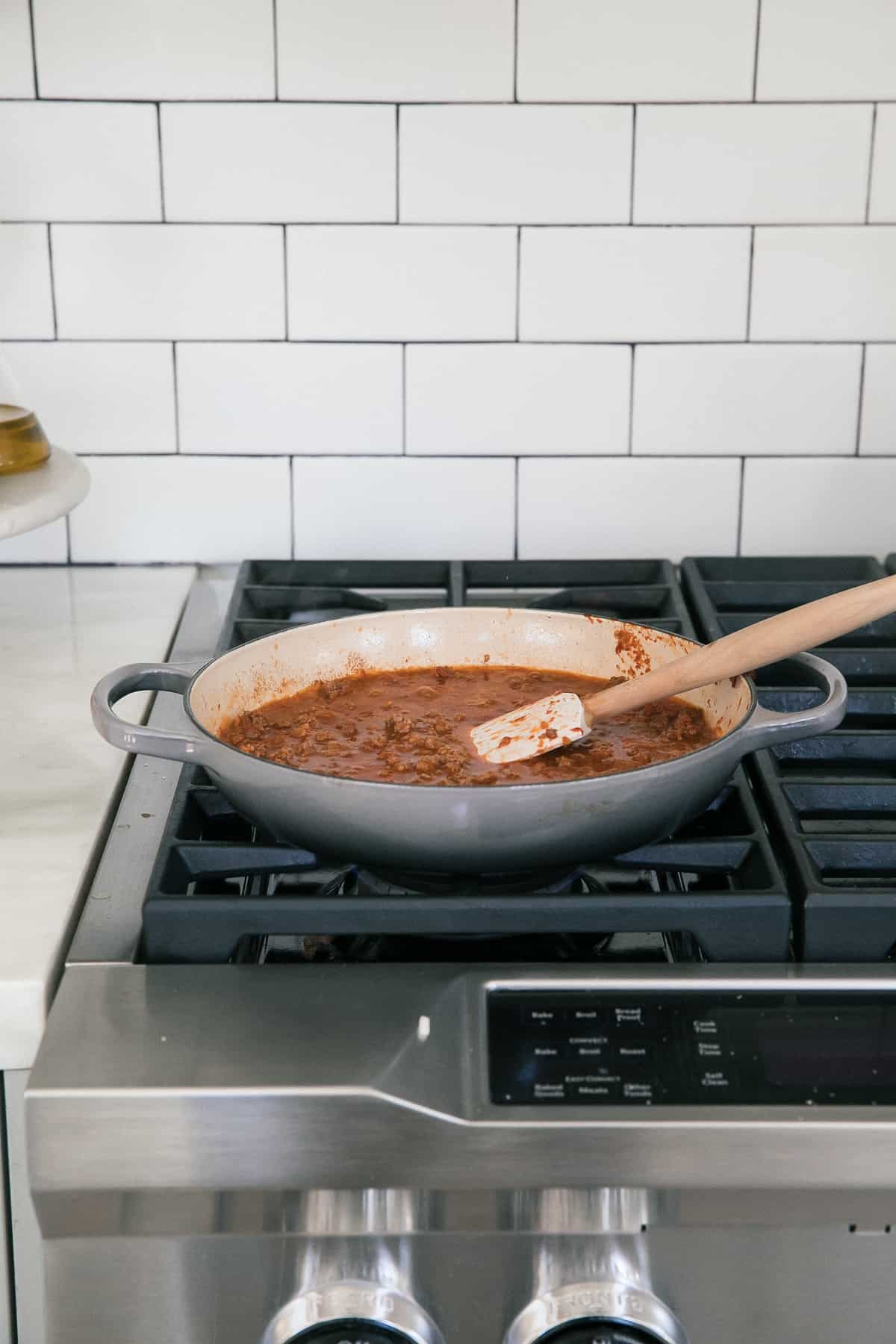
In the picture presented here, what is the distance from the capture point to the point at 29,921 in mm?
771

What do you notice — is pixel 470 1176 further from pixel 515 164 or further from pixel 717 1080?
pixel 515 164

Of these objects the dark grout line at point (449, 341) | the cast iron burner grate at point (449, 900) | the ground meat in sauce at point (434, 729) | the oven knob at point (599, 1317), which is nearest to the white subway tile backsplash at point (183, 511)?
the dark grout line at point (449, 341)

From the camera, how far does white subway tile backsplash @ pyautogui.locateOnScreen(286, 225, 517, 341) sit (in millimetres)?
1319

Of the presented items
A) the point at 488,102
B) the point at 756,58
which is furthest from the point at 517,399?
the point at 756,58

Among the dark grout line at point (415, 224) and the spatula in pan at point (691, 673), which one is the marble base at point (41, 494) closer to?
the dark grout line at point (415, 224)

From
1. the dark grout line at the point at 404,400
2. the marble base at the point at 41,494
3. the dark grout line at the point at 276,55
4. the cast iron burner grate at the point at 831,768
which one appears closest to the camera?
the cast iron burner grate at the point at 831,768

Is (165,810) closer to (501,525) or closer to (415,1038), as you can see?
(415,1038)

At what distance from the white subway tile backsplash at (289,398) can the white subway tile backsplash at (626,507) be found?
15cm

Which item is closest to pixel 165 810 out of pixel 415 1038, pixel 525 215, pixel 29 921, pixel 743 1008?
pixel 29 921

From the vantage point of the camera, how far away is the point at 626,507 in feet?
4.61

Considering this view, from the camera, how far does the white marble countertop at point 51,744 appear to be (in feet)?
2.41

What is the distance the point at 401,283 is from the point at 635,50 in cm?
30

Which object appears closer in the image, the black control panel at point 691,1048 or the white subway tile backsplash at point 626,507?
the black control panel at point 691,1048

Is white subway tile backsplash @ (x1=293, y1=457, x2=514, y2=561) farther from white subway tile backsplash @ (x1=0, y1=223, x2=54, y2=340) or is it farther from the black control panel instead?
the black control panel
